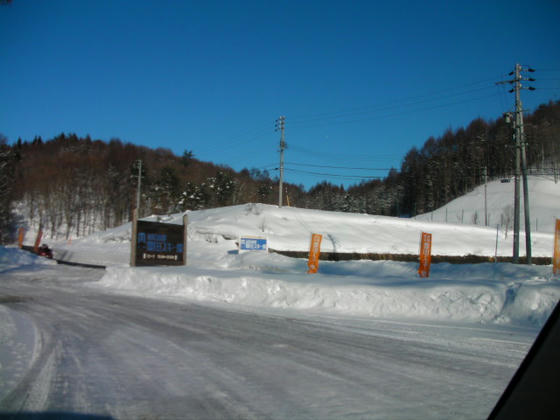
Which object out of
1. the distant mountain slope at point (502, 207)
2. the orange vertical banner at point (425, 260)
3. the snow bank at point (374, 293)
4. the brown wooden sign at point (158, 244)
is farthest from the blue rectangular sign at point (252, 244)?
the distant mountain slope at point (502, 207)

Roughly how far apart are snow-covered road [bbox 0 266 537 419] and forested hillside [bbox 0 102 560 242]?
200 feet

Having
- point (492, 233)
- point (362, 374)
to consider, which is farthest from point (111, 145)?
point (362, 374)

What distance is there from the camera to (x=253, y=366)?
18.4ft

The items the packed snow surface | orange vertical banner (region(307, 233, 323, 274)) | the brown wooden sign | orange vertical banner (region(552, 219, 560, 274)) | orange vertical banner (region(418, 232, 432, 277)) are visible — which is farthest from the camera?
orange vertical banner (region(307, 233, 323, 274))

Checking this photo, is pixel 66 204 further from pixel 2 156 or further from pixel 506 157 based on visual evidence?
pixel 506 157

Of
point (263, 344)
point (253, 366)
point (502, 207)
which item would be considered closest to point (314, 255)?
point (263, 344)

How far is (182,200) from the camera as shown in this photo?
78562 mm

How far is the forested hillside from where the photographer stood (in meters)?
82.6

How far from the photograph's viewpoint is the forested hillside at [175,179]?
82.6 metres

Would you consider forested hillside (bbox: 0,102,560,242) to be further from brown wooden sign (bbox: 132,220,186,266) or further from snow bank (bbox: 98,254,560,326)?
snow bank (bbox: 98,254,560,326)

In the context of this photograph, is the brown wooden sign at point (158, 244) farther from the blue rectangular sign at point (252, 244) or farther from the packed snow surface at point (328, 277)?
the blue rectangular sign at point (252, 244)

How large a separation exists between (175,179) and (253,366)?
80.4m

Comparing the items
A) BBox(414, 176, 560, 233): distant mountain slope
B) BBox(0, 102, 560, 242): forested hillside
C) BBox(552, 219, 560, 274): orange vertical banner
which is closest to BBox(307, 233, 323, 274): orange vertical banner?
BBox(552, 219, 560, 274): orange vertical banner

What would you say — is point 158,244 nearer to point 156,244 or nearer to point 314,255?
point 156,244
